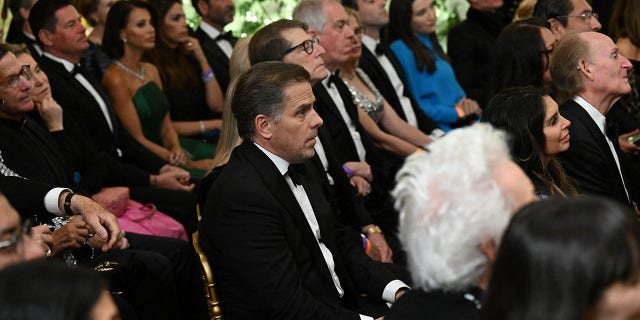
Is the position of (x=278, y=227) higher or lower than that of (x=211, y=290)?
higher

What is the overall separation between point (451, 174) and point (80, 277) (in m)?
0.86

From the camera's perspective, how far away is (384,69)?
5.90 metres

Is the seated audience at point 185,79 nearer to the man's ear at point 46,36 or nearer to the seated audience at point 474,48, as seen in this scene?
the man's ear at point 46,36

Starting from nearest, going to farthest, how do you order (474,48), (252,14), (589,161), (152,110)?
(589,161)
(152,110)
(474,48)
(252,14)

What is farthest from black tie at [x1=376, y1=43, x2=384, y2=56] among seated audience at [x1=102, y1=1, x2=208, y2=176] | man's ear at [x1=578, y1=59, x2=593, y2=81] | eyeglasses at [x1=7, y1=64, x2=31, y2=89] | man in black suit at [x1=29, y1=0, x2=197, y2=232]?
eyeglasses at [x1=7, y1=64, x2=31, y2=89]

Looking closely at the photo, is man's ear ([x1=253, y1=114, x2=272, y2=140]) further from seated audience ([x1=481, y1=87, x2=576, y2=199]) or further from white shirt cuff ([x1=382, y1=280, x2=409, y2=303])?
seated audience ([x1=481, y1=87, x2=576, y2=199])

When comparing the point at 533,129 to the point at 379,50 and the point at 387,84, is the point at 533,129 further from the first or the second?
the point at 379,50

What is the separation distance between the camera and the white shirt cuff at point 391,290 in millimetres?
3401

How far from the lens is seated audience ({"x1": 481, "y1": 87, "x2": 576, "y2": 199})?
3471 mm

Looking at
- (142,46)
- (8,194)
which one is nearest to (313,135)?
(8,194)

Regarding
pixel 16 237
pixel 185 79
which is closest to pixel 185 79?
pixel 185 79

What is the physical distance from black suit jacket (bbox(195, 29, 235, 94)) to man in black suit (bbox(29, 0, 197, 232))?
1046mm

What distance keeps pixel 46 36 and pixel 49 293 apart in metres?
3.69

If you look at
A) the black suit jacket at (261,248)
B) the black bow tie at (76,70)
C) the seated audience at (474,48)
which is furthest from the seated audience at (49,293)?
the seated audience at (474,48)
